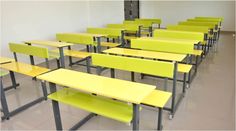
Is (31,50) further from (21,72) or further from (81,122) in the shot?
(81,122)

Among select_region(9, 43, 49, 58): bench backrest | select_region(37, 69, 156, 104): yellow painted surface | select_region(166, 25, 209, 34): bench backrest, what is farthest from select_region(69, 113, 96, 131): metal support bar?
select_region(166, 25, 209, 34): bench backrest

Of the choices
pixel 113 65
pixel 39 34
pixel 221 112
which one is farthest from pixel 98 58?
pixel 39 34

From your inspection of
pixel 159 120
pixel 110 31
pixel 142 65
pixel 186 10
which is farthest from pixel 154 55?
pixel 186 10

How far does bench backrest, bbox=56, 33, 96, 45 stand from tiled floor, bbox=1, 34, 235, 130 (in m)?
1.21

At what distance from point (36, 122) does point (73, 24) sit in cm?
355

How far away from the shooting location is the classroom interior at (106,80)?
1.88 meters

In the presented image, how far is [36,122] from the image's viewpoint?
7.76 ft

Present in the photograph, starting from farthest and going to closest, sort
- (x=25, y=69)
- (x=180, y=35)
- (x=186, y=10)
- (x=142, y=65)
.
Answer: (x=186, y=10) → (x=180, y=35) → (x=25, y=69) → (x=142, y=65)

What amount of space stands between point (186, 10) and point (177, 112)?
7974 mm

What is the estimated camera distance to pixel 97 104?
76.5 inches

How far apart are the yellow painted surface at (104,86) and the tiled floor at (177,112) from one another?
700mm

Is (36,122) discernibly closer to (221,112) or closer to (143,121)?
(143,121)

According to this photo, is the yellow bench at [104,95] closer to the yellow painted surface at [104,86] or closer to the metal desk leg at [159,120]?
the yellow painted surface at [104,86]

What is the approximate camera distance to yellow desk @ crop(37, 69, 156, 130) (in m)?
1.52
